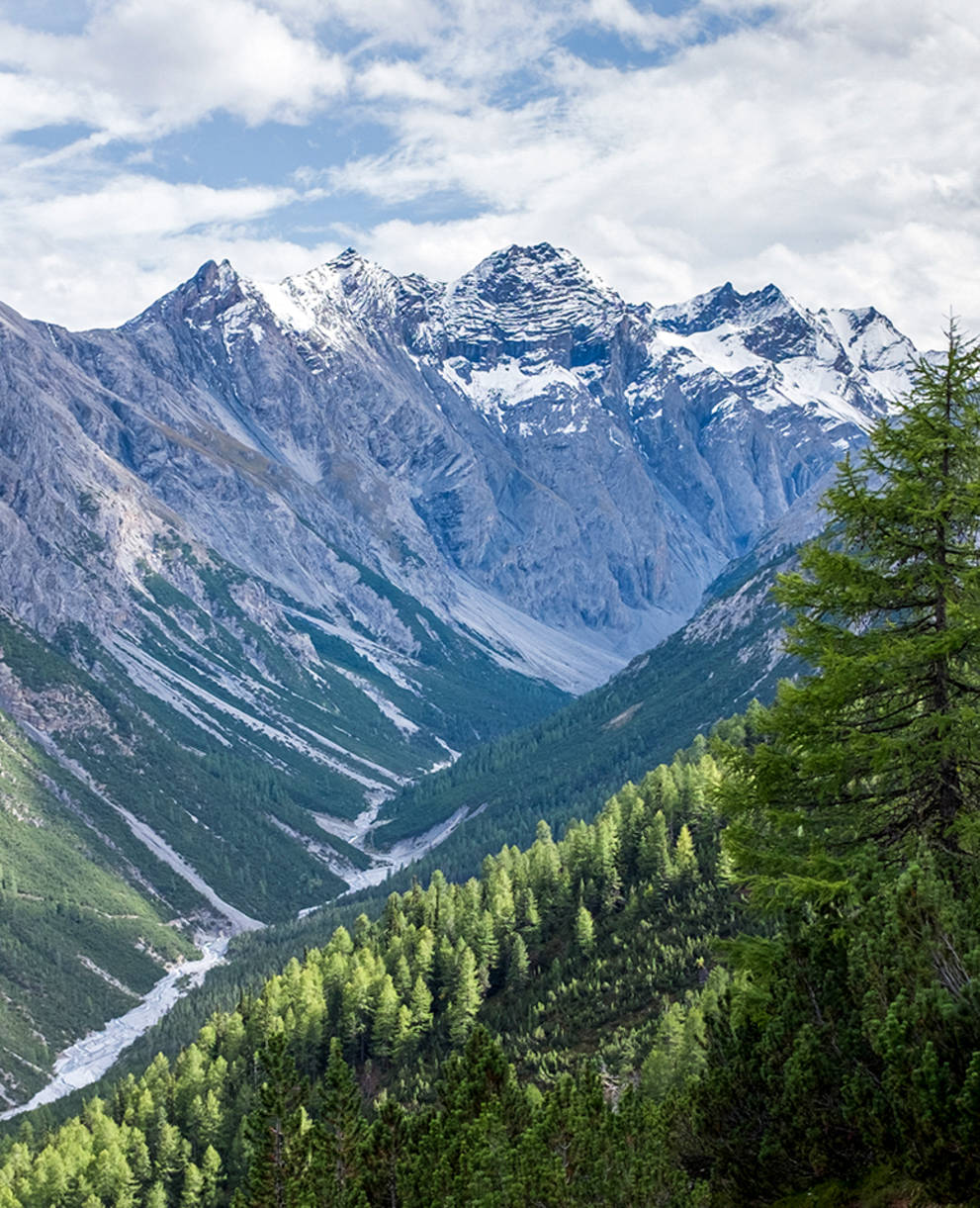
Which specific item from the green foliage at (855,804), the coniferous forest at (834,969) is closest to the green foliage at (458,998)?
the coniferous forest at (834,969)

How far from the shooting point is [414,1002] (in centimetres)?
10600

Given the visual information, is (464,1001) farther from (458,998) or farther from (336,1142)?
(336,1142)

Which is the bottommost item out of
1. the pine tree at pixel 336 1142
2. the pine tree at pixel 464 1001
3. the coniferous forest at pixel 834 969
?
the pine tree at pixel 464 1001

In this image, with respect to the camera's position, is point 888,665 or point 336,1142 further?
point 336,1142

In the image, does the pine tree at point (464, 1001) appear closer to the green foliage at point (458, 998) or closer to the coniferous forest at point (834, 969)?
the green foliage at point (458, 998)

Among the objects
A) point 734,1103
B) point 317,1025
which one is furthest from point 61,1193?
point 734,1103

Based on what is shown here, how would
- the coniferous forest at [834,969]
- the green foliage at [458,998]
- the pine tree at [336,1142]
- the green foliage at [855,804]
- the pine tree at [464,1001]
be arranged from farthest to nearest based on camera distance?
the pine tree at [464,1001] → the green foliage at [458,998] → the pine tree at [336,1142] → the green foliage at [855,804] → the coniferous forest at [834,969]

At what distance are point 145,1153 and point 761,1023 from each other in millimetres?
100029

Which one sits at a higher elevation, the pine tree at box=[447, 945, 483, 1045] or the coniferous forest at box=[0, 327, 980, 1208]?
the coniferous forest at box=[0, 327, 980, 1208]

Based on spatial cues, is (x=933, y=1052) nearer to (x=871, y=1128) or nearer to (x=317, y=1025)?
(x=871, y=1128)

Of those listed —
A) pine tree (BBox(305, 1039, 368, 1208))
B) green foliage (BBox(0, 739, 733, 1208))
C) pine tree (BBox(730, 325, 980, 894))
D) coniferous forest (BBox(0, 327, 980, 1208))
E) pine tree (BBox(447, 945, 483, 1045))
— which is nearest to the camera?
coniferous forest (BBox(0, 327, 980, 1208))

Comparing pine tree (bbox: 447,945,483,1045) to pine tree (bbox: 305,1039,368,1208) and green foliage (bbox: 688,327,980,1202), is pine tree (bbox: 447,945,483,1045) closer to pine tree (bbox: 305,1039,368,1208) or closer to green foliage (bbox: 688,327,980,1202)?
pine tree (bbox: 305,1039,368,1208)

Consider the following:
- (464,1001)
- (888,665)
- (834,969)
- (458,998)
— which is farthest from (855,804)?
(458,998)

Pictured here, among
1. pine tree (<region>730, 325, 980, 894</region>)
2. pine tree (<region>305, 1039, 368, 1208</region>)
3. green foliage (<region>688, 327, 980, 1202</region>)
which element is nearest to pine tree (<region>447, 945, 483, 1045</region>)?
pine tree (<region>305, 1039, 368, 1208</region>)
